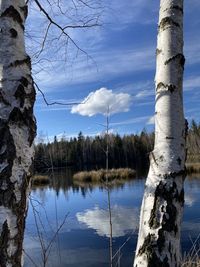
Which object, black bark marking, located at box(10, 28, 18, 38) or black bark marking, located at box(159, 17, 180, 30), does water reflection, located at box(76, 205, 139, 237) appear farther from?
black bark marking, located at box(10, 28, 18, 38)

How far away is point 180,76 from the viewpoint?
107 inches

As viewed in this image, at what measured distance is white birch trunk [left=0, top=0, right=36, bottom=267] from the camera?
2.03 m

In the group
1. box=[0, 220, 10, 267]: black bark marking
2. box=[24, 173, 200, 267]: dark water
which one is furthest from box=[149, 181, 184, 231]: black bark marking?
box=[24, 173, 200, 267]: dark water

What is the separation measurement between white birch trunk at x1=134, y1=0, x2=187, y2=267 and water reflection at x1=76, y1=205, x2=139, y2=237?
9902mm

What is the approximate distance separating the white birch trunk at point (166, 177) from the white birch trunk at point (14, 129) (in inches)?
31.0

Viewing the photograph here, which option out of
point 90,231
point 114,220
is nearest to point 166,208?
point 90,231

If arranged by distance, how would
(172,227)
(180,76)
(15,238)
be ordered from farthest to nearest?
(180,76) → (172,227) → (15,238)

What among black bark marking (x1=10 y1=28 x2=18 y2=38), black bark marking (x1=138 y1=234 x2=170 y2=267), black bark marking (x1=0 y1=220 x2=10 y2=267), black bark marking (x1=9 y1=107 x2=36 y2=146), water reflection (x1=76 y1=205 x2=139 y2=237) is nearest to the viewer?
black bark marking (x1=0 y1=220 x2=10 y2=267)

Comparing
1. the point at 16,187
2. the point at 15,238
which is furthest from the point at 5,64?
the point at 15,238

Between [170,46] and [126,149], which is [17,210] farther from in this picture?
[126,149]

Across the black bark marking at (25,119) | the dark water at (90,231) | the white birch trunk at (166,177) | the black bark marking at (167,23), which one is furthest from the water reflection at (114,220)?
the black bark marking at (25,119)

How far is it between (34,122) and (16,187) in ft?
1.17

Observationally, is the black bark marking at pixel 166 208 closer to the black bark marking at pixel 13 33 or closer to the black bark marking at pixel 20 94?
the black bark marking at pixel 20 94

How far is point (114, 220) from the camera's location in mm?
14094
